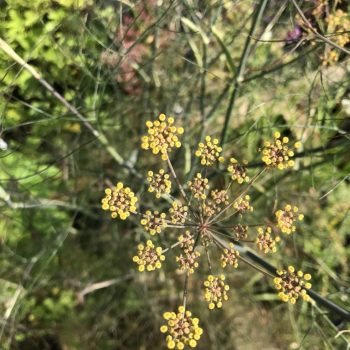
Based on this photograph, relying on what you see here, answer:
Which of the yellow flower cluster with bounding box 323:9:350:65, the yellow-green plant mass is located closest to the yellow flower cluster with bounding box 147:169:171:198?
the yellow-green plant mass

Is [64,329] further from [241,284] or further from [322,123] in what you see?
[322,123]

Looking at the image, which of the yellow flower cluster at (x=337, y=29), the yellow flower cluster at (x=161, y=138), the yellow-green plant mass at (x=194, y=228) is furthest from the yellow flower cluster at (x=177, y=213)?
the yellow flower cluster at (x=337, y=29)

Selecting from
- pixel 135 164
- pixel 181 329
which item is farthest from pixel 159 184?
pixel 135 164

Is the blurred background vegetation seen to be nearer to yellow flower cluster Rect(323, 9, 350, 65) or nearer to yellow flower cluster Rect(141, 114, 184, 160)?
yellow flower cluster Rect(323, 9, 350, 65)

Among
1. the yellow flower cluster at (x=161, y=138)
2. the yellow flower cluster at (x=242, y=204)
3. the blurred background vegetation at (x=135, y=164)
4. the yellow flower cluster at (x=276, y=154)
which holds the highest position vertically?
the yellow flower cluster at (x=161, y=138)

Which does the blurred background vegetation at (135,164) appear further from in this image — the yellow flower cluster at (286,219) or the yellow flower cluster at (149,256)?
the yellow flower cluster at (149,256)

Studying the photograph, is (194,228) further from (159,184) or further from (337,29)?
(337,29)

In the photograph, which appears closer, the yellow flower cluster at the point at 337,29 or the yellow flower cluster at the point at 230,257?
the yellow flower cluster at the point at 230,257

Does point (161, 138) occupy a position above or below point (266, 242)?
above
